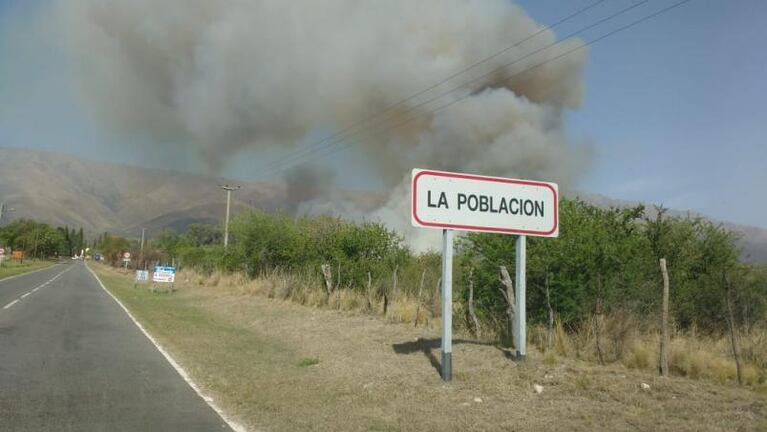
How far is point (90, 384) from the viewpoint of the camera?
704 centimetres

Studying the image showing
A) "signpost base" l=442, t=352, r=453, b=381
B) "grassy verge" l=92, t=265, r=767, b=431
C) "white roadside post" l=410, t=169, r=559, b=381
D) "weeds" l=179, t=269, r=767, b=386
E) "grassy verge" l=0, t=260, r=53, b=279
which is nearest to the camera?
"grassy verge" l=92, t=265, r=767, b=431

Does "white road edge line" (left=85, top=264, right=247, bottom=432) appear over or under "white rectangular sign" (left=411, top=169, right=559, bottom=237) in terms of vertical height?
under

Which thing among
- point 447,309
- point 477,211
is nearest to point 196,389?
point 447,309

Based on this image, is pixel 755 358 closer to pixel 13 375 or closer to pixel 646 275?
pixel 646 275

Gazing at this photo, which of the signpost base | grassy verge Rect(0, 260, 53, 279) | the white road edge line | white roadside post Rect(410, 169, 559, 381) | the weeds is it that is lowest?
the white road edge line

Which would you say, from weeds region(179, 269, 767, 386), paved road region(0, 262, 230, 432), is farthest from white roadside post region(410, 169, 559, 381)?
paved road region(0, 262, 230, 432)

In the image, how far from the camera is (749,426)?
4.76 m

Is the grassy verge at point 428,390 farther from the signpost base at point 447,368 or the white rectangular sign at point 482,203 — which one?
the white rectangular sign at point 482,203

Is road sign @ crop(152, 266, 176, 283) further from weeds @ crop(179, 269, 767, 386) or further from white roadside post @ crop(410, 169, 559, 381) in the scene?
white roadside post @ crop(410, 169, 559, 381)

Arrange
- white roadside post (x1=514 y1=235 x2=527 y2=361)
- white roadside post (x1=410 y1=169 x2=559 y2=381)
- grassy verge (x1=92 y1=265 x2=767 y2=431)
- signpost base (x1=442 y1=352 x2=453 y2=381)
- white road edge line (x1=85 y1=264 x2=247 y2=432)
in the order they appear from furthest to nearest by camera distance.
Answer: white roadside post (x1=514 y1=235 x2=527 y2=361)
white roadside post (x1=410 y1=169 x2=559 y2=381)
signpost base (x1=442 y1=352 x2=453 y2=381)
white road edge line (x1=85 y1=264 x2=247 y2=432)
grassy verge (x1=92 y1=265 x2=767 y2=431)

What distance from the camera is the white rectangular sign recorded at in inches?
285

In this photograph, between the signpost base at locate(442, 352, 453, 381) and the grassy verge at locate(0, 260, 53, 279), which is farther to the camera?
the grassy verge at locate(0, 260, 53, 279)

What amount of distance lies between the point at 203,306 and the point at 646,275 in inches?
571

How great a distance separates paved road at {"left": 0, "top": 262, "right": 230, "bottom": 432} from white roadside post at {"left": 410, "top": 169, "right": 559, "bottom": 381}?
3.04 m
